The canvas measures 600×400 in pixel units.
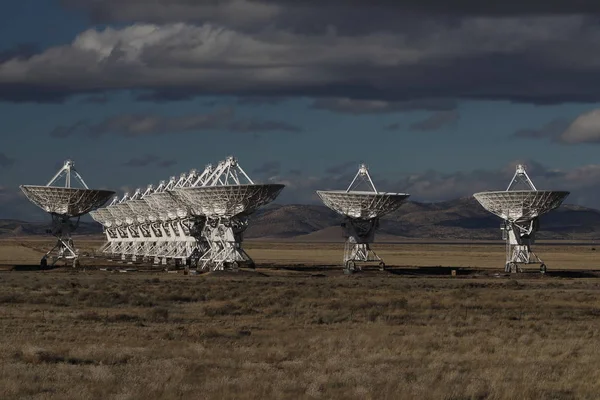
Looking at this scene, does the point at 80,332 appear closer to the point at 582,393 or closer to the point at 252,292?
the point at 582,393

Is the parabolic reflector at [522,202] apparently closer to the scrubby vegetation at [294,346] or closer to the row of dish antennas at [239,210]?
the row of dish antennas at [239,210]

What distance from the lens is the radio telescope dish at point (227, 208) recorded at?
88.9 m

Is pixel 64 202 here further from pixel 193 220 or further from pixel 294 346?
pixel 294 346

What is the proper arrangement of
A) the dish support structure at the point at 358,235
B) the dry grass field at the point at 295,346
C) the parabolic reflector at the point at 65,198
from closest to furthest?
the dry grass field at the point at 295,346, the dish support structure at the point at 358,235, the parabolic reflector at the point at 65,198

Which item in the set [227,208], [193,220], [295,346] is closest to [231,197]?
[227,208]

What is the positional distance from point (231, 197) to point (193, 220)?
21.6m

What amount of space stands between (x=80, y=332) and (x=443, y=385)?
49.1 feet

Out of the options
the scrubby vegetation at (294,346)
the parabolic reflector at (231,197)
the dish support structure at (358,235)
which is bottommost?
the scrubby vegetation at (294,346)

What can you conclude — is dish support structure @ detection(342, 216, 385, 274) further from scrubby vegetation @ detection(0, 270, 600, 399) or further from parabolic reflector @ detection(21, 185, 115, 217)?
scrubby vegetation @ detection(0, 270, 600, 399)

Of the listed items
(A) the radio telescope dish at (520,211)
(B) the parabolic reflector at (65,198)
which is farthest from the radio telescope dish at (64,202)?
(A) the radio telescope dish at (520,211)

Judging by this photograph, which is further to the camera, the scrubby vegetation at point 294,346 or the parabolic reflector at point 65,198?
the parabolic reflector at point 65,198

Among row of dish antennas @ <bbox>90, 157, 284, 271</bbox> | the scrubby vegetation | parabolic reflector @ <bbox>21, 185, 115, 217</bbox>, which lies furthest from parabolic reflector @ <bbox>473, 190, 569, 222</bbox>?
the scrubby vegetation

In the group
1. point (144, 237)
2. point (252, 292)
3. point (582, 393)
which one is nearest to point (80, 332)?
point (582, 393)

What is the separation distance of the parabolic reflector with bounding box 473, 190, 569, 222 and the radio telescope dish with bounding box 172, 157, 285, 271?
2231 centimetres
